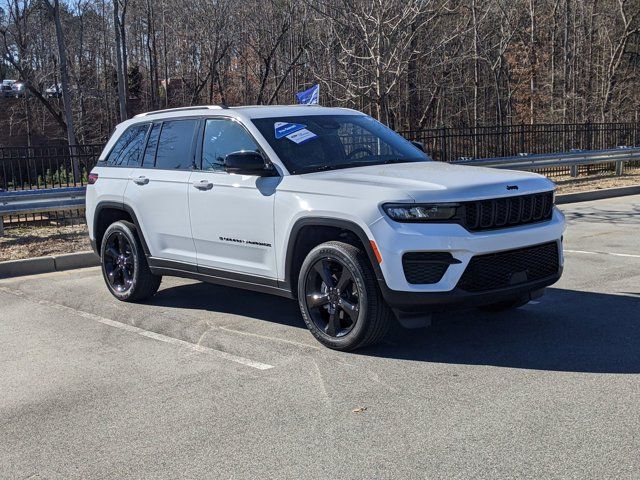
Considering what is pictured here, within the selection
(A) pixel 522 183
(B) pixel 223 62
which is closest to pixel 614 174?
(A) pixel 522 183

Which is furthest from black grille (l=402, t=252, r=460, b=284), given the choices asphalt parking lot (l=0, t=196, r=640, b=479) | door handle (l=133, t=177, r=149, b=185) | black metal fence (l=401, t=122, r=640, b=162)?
black metal fence (l=401, t=122, r=640, b=162)

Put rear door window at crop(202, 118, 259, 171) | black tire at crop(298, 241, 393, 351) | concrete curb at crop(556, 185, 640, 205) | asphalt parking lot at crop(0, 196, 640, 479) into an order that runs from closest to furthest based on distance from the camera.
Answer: asphalt parking lot at crop(0, 196, 640, 479)
black tire at crop(298, 241, 393, 351)
rear door window at crop(202, 118, 259, 171)
concrete curb at crop(556, 185, 640, 205)

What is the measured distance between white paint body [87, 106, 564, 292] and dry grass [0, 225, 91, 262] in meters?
3.14

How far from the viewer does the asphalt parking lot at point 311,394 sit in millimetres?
3898

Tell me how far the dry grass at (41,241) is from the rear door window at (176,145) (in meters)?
3.86

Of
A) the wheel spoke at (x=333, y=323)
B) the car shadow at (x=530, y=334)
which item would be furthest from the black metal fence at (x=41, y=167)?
the wheel spoke at (x=333, y=323)

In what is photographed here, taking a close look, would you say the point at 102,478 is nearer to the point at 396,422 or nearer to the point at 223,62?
the point at 396,422

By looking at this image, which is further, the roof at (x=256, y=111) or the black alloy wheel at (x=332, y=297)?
the roof at (x=256, y=111)

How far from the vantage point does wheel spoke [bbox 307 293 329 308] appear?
5.87 meters

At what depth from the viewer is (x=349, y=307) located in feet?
18.7

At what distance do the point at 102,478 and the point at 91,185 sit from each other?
510 cm

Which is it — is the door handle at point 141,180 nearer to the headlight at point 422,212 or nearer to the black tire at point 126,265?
the black tire at point 126,265

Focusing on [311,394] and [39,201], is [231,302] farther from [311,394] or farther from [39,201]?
[39,201]

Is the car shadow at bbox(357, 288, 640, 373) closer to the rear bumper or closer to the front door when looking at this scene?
the rear bumper
